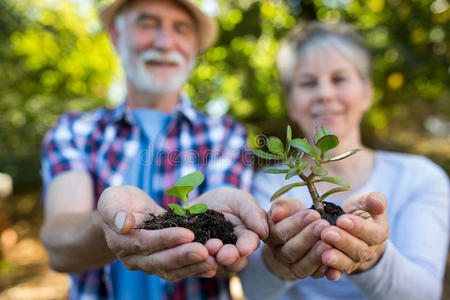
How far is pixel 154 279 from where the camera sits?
1852 mm

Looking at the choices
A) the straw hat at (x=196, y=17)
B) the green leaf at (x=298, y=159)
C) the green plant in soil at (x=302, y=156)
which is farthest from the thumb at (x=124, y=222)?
the straw hat at (x=196, y=17)

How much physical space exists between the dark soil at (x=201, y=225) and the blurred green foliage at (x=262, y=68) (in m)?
2.67

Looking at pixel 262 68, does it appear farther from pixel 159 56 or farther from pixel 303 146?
pixel 303 146

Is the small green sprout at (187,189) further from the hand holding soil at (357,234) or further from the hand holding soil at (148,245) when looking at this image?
the hand holding soil at (357,234)

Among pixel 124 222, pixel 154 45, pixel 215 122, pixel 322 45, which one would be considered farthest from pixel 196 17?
pixel 124 222

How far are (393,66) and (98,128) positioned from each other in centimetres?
296

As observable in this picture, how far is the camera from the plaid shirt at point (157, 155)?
1.87 metres

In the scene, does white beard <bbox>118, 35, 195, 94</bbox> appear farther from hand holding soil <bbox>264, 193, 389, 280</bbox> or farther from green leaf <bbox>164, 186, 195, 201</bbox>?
hand holding soil <bbox>264, 193, 389, 280</bbox>

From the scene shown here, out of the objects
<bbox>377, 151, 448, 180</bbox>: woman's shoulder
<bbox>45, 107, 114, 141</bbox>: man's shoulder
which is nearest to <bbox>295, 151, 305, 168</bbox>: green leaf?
<bbox>377, 151, 448, 180</bbox>: woman's shoulder

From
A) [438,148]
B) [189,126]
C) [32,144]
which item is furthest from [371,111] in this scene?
[32,144]

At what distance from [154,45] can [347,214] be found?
1.68 m

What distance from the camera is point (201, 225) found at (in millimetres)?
1161

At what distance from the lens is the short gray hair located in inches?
80.7

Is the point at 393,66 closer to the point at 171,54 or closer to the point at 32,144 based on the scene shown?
the point at 171,54
